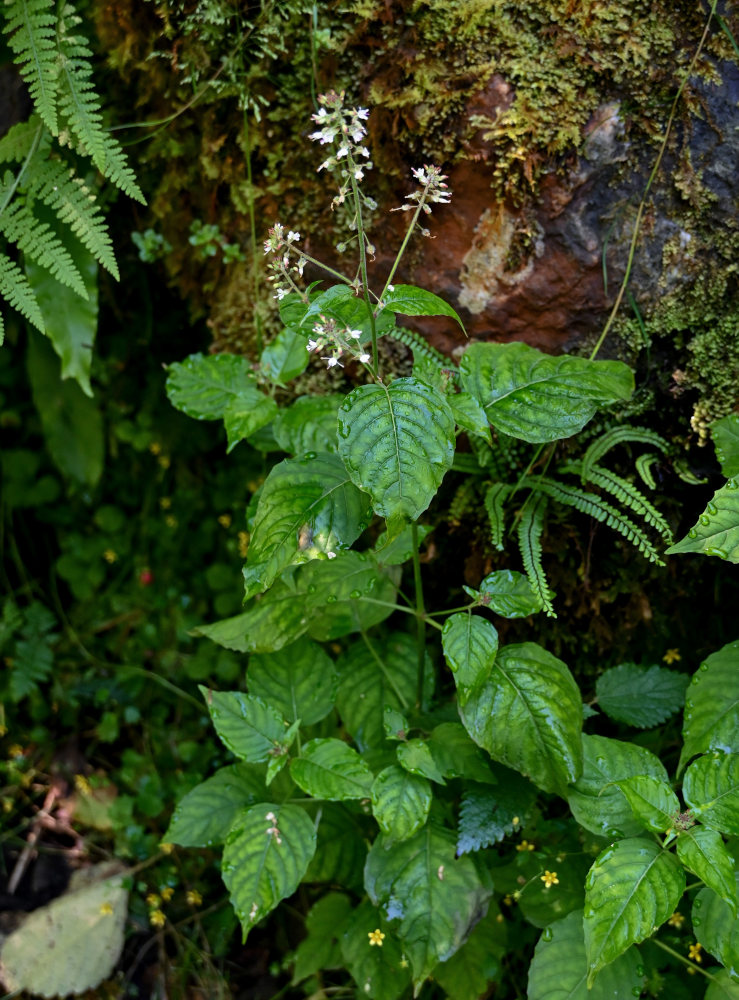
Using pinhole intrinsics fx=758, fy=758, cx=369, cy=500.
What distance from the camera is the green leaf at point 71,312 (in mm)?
2398

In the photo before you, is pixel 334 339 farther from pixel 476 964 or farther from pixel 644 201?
pixel 476 964

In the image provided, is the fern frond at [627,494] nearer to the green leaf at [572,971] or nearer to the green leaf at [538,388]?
the green leaf at [538,388]

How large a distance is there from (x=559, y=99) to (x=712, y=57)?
39 cm

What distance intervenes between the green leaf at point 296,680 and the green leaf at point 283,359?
71 centimetres

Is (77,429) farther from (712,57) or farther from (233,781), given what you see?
(712,57)

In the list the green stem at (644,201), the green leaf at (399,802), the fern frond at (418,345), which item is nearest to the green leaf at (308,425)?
the fern frond at (418,345)

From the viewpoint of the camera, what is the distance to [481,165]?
6.55ft

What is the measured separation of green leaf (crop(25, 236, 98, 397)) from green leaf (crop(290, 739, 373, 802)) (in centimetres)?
137

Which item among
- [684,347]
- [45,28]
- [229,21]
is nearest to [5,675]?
[45,28]

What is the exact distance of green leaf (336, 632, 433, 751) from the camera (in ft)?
6.55

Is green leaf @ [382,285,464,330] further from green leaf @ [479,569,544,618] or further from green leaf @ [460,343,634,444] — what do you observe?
green leaf @ [479,569,544,618]

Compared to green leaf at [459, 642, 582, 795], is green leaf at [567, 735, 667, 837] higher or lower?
lower

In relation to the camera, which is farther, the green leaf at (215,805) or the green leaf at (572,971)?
the green leaf at (215,805)

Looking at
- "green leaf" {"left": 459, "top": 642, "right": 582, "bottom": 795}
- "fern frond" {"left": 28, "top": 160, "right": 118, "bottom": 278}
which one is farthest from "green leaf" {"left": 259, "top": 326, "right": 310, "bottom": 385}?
"green leaf" {"left": 459, "top": 642, "right": 582, "bottom": 795}
